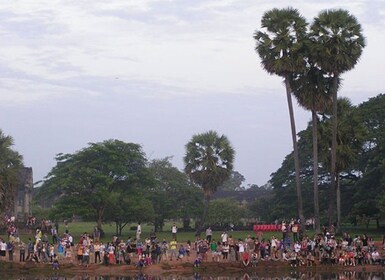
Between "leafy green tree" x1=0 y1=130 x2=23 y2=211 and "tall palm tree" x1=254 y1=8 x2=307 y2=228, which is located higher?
"tall palm tree" x1=254 y1=8 x2=307 y2=228

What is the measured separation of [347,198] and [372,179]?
4506 millimetres

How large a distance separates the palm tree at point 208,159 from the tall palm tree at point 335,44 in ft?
51.6

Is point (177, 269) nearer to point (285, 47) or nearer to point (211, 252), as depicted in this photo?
point (211, 252)

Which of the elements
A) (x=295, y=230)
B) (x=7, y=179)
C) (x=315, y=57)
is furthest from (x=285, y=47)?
(x=7, y=179)

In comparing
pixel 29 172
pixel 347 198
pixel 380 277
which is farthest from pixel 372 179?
pixel 29 172

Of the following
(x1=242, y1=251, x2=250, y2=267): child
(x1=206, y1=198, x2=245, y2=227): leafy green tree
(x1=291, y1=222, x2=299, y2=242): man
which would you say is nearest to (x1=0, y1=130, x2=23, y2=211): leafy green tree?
(x1=242, y1=251, x2=250, y2=267): child

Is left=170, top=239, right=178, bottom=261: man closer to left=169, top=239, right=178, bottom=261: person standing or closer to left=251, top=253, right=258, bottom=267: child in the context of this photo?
left=169, top=239, right=178, bottom=261: person standing

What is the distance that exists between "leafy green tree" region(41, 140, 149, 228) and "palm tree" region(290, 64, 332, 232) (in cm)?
1644

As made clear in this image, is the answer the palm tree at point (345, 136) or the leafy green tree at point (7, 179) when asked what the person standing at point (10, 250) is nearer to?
the leafy green tree at point (7, 179)

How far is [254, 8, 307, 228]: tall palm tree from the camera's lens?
5503cm

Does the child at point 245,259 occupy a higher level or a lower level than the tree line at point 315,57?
lower

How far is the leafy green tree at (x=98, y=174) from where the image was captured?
63750 millimetres

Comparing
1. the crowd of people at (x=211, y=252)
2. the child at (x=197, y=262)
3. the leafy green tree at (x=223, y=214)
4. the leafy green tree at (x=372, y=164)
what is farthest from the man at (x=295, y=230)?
the leafy green tree at (x=223, y=214)

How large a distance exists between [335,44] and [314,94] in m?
3.50
